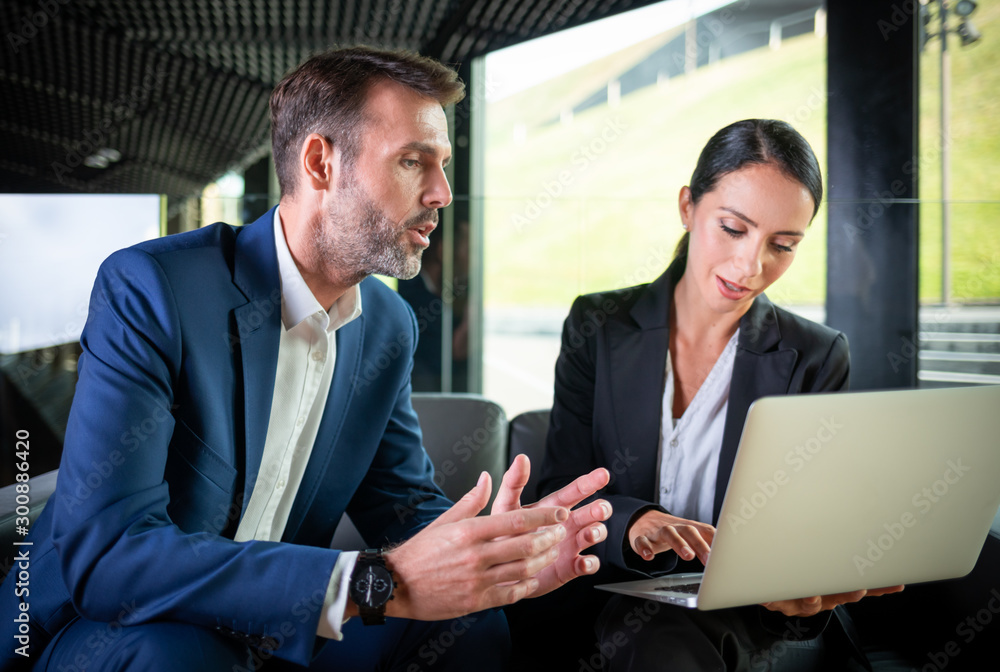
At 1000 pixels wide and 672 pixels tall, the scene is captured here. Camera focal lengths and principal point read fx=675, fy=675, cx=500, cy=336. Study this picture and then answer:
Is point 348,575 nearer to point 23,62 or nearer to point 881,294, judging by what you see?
point 881,294

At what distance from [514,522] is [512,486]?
19 cm

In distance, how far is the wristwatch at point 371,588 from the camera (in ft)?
2.98

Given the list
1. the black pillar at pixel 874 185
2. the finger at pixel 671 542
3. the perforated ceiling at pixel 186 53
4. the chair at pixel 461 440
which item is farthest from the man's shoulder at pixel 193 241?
the black pillar at pixel 874 185

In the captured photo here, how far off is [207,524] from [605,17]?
12.3ft

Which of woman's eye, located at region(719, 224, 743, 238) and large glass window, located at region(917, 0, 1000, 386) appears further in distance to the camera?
large glass window, located at region(917, 0, 1000, 386)

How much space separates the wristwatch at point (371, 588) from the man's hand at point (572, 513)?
227mm

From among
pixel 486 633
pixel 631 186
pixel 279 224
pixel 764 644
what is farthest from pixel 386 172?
pixel 631 186

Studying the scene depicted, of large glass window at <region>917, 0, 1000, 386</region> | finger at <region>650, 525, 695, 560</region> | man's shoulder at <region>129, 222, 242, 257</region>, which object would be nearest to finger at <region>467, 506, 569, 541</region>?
finger at <region>650, 525, 695, 560</region>

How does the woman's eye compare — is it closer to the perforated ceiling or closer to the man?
the man

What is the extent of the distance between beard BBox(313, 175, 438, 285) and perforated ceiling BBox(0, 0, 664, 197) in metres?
1.99

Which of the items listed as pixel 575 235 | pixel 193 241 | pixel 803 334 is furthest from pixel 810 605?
pixel 575 235

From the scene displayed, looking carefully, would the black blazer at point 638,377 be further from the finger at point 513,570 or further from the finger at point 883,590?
the finger at point 513,570

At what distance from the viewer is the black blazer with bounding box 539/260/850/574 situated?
145 cm

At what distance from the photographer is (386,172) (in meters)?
1.32
